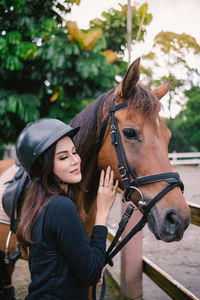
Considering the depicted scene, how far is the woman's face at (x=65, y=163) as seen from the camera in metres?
1.29

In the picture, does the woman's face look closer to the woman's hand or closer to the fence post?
the woman's hand

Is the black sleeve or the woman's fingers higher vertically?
the woman's fingers

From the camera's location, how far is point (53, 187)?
1303 millimetres

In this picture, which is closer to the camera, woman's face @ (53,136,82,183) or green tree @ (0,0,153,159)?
woman's face @ (53,136,82,183)

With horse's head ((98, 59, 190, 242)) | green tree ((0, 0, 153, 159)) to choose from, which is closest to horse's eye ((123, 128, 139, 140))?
horse's head ((98, 59, 190, 242))

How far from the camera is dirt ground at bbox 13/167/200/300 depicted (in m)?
2.23

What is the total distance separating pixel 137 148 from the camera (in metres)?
1.47

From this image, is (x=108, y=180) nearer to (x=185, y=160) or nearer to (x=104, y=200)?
(x=104, y=200)

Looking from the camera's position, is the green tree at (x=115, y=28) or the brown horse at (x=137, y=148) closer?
the brown horse at (x=137, y=148)

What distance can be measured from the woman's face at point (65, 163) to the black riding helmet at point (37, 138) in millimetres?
56

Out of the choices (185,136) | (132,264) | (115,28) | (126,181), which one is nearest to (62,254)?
(126,181)

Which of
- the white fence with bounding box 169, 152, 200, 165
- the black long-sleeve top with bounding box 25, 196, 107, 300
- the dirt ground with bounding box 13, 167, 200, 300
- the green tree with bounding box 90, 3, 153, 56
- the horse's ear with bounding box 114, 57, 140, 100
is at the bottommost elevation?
the dirt ground with bounding box 13, 167, 200, 300

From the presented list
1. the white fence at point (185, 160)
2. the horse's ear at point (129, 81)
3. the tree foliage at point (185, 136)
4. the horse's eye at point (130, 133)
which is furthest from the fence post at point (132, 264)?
the tree foliage at point (185, 136)

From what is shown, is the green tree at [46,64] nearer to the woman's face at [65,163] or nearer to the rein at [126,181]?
the rein at [126,181]
